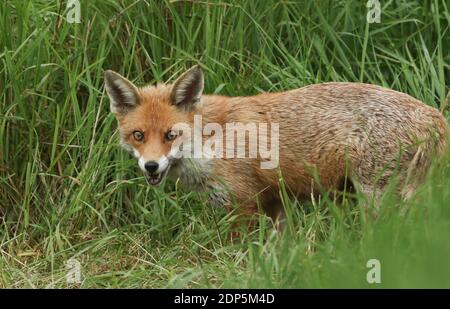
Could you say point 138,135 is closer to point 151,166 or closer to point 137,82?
point 151,166

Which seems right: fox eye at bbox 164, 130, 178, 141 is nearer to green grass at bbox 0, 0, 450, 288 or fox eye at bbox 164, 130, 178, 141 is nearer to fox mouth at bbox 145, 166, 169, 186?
fox mouth at bbox 145, 166, 169, 186

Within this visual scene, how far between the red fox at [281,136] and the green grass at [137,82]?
265 millimetres

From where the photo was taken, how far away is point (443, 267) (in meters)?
4.63

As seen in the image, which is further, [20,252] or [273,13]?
[273,13]

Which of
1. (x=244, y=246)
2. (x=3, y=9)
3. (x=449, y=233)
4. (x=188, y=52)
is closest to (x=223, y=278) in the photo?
(x=244, y=246)

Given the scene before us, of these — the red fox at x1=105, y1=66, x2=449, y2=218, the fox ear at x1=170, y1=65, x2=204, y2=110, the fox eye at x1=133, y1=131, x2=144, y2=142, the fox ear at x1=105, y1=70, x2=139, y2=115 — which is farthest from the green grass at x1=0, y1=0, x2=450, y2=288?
the fox ear at x1=170, y1=65, x2=204, y2=110

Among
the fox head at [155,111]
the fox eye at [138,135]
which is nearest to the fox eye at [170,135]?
the fox head at [155,111]

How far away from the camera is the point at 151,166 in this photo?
6566mm

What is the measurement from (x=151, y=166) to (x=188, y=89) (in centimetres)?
77

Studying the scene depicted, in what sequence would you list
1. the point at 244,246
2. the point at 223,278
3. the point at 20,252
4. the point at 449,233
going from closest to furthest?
the point at 449,233
the point at 223,278
the point at 244,246
the point at 20,252

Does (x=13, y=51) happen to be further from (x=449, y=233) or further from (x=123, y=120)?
(x=449, y=233)

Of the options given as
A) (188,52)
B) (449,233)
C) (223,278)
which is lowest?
(223,278)

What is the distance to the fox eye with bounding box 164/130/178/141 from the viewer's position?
6898 millimetres

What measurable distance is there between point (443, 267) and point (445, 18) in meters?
3.97
